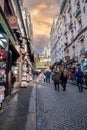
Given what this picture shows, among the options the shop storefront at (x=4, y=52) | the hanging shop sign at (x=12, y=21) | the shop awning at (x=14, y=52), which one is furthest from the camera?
the shop awning at (x=14, y=52)

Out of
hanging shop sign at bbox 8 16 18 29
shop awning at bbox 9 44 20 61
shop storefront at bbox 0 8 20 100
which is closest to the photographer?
shop storefront at bbox 0 8 20 100

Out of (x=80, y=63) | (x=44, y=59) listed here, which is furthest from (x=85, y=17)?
(x=44, y=59)

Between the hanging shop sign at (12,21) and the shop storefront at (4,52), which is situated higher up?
the hanging shop sign at (12,21)

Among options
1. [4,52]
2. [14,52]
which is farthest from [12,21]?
[4,52]

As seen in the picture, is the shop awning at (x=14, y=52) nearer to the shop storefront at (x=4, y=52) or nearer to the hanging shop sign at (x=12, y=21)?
the hanging shop sign at (x=12, y=21)

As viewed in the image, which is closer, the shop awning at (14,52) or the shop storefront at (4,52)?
the shop storefront at (4,52)

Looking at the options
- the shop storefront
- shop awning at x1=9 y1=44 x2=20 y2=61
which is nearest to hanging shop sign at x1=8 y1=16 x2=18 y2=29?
shop awning at x1=9 y1=44 x2=20 y2=61

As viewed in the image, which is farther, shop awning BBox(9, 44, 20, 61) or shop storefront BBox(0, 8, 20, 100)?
shop awning BBox(9, 44, 20, 61)

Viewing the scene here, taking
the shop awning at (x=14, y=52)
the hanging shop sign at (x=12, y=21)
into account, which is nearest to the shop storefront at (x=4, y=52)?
the hanging shop sign at (x=12, y=21)

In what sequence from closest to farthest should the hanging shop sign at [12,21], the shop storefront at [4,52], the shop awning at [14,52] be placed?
1. the shop storefront at [4,52]
2. the hanging shop sign at [12,21]
3. the shop awning at [14,52]

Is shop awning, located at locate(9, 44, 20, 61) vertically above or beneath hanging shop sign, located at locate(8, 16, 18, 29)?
beneath

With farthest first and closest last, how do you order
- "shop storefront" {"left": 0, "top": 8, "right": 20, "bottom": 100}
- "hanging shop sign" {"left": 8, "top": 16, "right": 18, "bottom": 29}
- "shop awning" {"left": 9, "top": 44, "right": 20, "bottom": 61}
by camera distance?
"shop awning" {"left": 9, "top": 44, "right": 20, "bottom": 61}
"hanging shop sign" {"left": 8, "top": 16, "right": 18, "bottom": 29}
"shop storefront" {"left": 0, "top": 8, "right": 20, "bottom": 100}

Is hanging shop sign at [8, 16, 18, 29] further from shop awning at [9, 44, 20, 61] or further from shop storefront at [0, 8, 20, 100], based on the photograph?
shop storefront at [0, 8, 20, 100]

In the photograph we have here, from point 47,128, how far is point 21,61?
1418 centimetres
